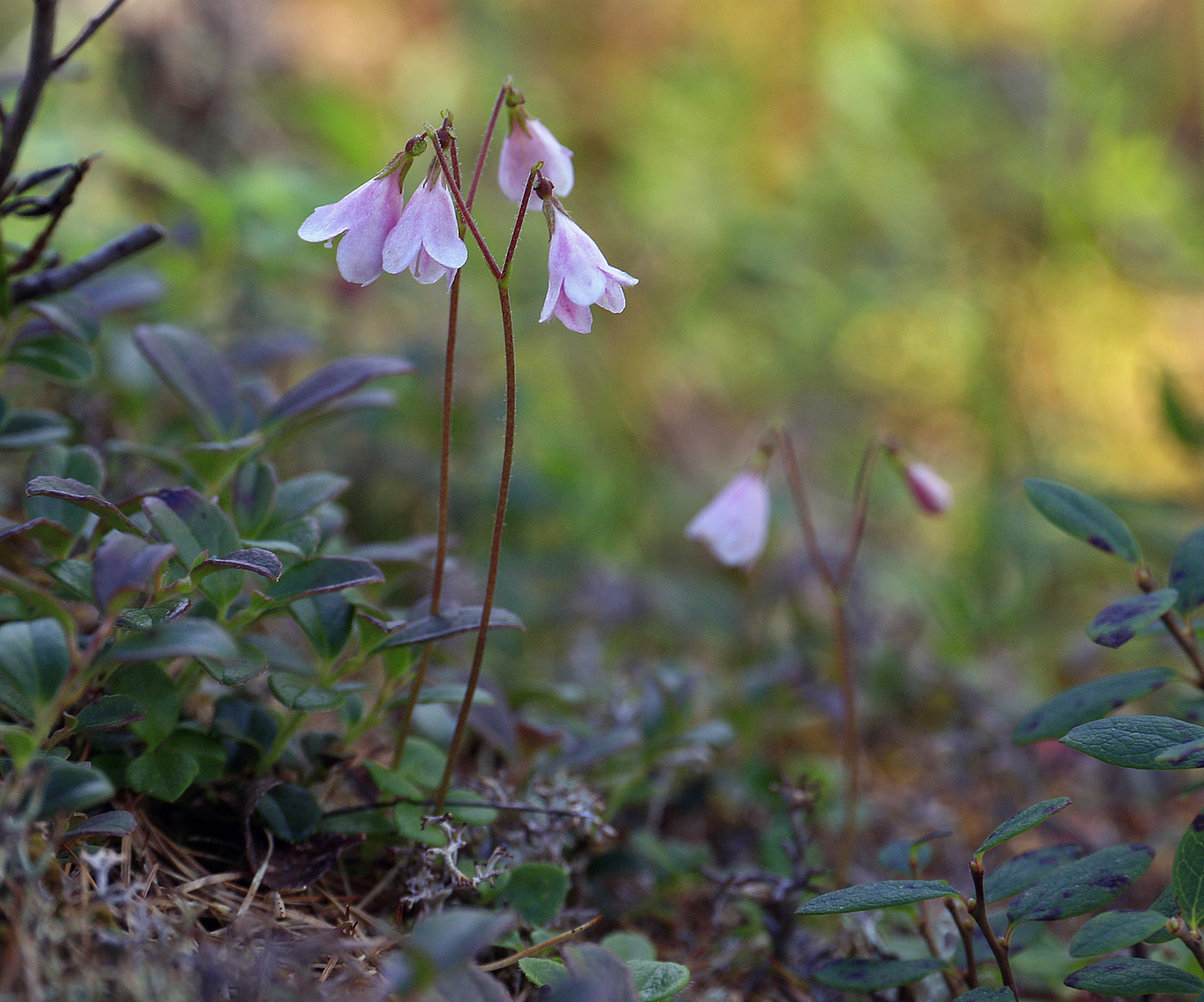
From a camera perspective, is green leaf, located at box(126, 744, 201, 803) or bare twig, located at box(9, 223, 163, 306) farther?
bare twig, located at box(9, 223, 163, 306)

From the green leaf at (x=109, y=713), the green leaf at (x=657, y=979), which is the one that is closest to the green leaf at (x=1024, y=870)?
the green leaf at (x=657, y=979)

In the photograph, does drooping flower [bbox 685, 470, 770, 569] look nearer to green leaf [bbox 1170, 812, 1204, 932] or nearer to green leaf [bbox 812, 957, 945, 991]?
green leaf [bbox 812, 957, 945, 991]

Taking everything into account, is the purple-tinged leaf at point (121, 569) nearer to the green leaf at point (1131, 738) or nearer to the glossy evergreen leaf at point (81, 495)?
the glossy evergreen leaf at point (81, 495)

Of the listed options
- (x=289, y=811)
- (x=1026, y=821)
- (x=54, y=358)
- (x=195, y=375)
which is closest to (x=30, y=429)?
(x=54, y=358)

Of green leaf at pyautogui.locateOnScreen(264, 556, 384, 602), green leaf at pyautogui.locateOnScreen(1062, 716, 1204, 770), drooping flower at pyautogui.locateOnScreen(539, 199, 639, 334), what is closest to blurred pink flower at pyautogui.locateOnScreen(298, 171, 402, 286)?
drooping flower at pyautogui.locateOnScreen(539, 199, 639, 334)

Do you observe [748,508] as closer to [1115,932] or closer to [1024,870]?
[1024,870]

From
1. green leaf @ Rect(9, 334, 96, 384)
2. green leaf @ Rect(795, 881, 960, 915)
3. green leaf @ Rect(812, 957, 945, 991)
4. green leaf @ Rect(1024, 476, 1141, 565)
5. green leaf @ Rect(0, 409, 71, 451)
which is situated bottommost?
green leaf @ Rect(812, 957, 945, 991)

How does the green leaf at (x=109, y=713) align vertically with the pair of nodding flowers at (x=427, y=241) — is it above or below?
below

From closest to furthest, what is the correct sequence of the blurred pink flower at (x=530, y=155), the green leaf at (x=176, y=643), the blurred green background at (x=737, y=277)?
the green leaf at (x=176, y=643), the blurred pink flower at (x=530, y=155), the blurred green background at (x=737, y=277)
